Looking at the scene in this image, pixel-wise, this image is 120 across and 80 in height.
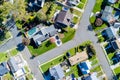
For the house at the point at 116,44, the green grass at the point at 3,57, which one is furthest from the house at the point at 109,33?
the green grass at the point at 3,57

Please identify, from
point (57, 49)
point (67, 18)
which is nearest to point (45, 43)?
point (57, 49)

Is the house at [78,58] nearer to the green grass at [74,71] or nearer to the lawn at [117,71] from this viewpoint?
the green grass at [74,71]

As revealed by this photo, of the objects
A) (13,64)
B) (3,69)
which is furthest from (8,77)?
(13,64)

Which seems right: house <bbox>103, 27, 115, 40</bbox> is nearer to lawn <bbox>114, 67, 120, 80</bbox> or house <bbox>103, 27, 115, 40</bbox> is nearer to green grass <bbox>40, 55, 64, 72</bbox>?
lawn <bbox>114, 67, 120, 80</bbox>

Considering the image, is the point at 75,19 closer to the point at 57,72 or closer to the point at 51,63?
the point at 51,63

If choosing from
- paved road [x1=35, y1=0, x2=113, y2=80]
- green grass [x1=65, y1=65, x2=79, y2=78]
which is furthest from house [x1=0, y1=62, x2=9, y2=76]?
green grass [x1=65, y1=65, x2=79, y2=78]

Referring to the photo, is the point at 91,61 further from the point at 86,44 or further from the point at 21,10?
the point at 21,10
